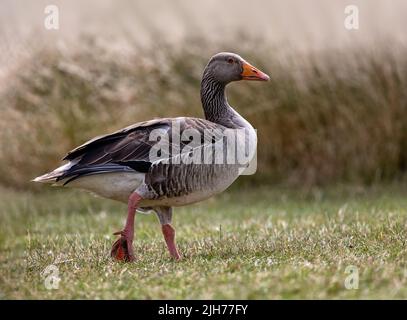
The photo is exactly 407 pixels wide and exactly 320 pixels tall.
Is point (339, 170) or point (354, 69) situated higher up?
point (354, 69)

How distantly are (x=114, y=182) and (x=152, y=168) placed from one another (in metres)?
0.36

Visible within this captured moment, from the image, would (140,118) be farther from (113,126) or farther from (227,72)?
(227,72)

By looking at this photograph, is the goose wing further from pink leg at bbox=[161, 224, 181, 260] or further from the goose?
pink leg at bbox=[161, 224, 181, 260]

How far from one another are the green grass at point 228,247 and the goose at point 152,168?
50cm

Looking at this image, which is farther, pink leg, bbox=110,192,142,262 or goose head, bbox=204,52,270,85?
goose head, bbox=204,52,270,85

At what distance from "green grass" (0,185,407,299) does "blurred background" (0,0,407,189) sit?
866 millimetres

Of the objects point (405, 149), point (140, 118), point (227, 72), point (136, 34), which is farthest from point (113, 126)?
point (227, 72)

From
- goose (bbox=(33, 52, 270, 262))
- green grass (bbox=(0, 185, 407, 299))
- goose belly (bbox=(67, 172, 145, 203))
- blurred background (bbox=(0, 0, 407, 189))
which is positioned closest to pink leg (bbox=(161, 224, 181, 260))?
goose (bbox=(33, 52, 270, 262))

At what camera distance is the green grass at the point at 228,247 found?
5055mm

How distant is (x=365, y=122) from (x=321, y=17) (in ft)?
6.42

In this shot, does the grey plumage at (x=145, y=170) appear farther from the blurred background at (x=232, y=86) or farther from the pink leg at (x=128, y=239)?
the blurred background at (x=232, y=86)

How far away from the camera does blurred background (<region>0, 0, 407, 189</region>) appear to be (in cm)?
1236

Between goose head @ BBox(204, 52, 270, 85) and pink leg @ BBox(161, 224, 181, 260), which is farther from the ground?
goose head @ BBox(204, 52, 270, 85)

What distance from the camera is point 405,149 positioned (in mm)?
12266
